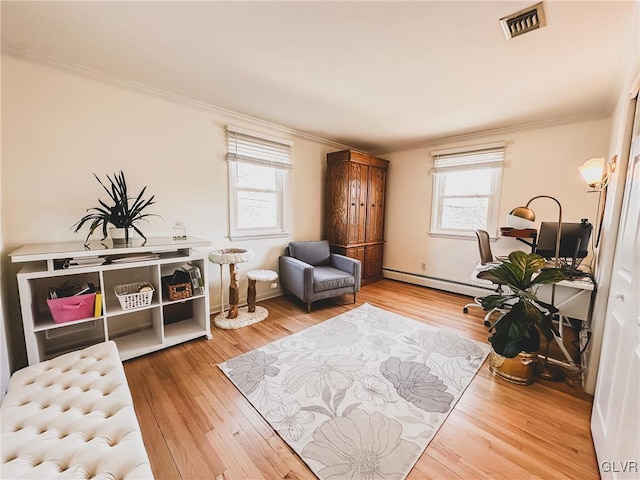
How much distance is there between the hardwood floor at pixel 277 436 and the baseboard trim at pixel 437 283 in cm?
191

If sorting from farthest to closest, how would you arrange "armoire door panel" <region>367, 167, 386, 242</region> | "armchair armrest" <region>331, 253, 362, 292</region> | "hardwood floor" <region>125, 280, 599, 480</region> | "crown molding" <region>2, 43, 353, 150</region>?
"armoire door panel" <region>367, 167, 386, 242</region>, "armchair armrest" <region>331, 253, 362, 292</region>, "crown molding" <region>2, 43, 353, 150</region>, "hardwood floor" <region>125, 280, 599, 480</region>

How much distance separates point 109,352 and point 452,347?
2642 millimetres

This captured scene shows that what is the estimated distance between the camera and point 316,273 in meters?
3.24

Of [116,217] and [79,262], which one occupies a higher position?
[116,217]

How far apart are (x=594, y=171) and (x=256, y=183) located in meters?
3.42

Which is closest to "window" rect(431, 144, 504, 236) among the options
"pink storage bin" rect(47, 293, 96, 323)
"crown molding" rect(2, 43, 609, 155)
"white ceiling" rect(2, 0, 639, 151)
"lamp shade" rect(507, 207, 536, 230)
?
"crown molding" rect(2, 43, 609, 155)

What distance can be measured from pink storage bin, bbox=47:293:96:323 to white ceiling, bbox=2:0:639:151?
5.84 feet

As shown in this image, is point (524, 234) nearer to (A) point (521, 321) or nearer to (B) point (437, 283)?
(B) point (437, 283)

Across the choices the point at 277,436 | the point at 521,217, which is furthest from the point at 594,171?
the point at 277,436

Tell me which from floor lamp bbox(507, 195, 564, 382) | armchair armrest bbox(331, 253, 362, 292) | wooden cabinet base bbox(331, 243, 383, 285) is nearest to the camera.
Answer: floor lamp bbox(507, 195, 564, 382)

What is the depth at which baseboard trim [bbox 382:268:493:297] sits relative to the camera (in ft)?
12.0

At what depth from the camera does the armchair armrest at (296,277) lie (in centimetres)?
298

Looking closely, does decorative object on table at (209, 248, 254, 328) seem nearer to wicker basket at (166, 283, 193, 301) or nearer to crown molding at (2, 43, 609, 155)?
wicker basket at (166, 283, 193, 301)

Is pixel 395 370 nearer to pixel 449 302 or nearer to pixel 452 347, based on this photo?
pixel 452 347
